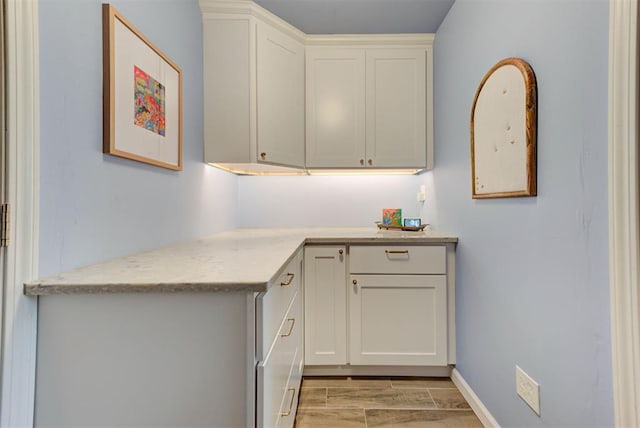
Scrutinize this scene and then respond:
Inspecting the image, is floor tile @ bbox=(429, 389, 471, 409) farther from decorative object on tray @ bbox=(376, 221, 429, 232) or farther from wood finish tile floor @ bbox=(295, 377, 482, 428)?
decorative object on tray @ bbox=(376, 221, 429, 232)

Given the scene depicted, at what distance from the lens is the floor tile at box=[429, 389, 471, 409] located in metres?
1.76

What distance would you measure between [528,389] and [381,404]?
0.80 meters

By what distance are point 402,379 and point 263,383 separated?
57.8 inches

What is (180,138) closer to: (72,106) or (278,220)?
(72,106)

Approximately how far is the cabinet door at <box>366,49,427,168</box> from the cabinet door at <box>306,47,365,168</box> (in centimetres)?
8

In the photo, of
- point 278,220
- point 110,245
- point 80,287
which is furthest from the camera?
point 278,220

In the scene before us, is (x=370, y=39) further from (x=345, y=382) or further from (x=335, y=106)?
(x=345, y=382)

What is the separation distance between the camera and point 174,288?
2.66 feet

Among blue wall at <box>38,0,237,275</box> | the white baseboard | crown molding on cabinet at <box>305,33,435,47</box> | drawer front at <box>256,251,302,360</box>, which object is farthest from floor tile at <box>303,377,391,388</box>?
crown molding on cabinet at <box>305,33,435,47</box>

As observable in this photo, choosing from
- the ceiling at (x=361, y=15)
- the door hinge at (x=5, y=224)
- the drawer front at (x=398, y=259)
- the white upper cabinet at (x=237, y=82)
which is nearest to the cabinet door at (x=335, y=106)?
the ceiling at (x=361, y=15)

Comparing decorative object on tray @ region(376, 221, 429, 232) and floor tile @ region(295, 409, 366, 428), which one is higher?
decorative object on tray @ region(376, 221, 429, 232)

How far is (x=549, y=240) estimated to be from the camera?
3.66ft

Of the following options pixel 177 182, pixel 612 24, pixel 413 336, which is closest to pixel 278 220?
pixel 177 182

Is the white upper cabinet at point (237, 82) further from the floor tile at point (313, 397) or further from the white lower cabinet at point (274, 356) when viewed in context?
the floor tile at point (313, 397)
